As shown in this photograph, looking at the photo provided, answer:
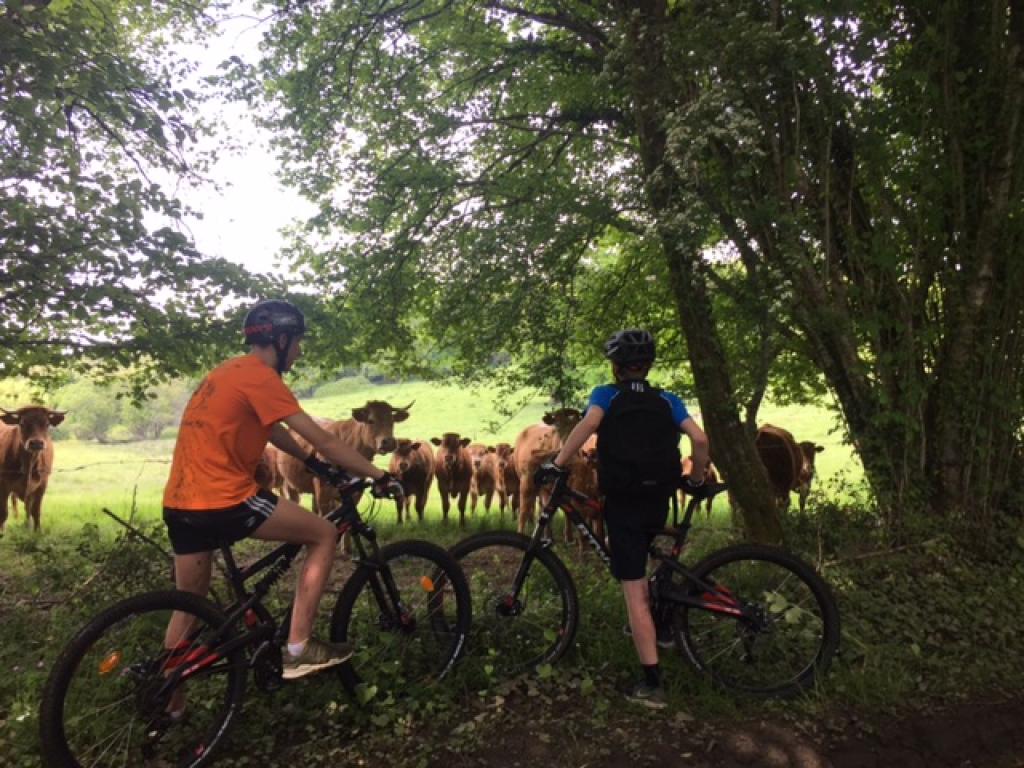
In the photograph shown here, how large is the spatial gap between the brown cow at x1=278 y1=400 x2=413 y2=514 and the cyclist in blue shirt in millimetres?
6332

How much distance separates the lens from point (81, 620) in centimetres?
525

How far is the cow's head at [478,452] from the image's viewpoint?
13883 millimetres

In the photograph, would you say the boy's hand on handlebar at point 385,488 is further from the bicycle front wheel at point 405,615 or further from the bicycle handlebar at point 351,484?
the bicycle front wheel at point 405,615

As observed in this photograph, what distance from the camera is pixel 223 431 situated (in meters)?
3.44

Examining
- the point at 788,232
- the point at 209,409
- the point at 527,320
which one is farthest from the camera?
the point at 527,320

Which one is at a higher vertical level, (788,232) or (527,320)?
(788,232)

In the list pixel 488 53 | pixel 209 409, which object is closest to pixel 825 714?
pixel 209 409

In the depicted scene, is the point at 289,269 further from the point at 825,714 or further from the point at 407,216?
the point at 825,714

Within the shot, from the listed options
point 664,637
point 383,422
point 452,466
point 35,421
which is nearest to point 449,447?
point 452,466

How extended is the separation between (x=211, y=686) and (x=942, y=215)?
765 centimetres

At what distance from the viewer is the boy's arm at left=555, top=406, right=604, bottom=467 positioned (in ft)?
13.2

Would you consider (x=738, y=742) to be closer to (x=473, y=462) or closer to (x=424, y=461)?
(x=424, y=461)

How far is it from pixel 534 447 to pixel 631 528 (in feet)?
23.3

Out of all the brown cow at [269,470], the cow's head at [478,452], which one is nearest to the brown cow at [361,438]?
the brown cow at [269,470]
